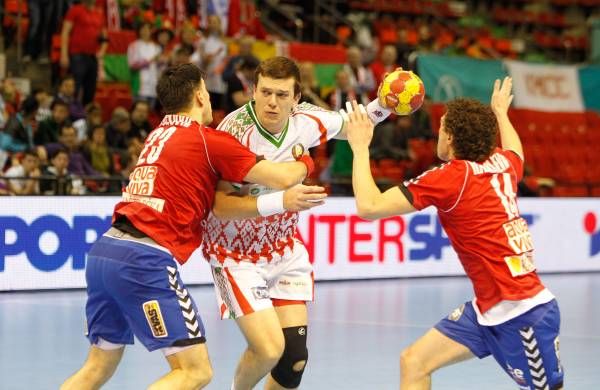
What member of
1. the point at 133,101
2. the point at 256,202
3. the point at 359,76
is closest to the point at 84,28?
the point at 133,101

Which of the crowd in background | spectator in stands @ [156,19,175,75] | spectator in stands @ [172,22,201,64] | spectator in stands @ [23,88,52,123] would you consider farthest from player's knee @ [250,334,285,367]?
spectator in stands @ [156,19,175,75]

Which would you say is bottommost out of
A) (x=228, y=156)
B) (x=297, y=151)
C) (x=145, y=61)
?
(x=145, y=61)

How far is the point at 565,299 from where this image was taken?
478 inches

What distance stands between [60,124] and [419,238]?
444 centimetres

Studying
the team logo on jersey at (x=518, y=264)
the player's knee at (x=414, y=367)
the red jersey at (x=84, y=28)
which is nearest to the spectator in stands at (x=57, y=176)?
the red jersey at (x=84, y=28)

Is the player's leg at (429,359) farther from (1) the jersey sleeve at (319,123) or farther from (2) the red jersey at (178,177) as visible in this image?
(1) the jersey sleeve at (319,123)

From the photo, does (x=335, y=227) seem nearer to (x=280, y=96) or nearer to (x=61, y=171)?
(x=61, y=171)

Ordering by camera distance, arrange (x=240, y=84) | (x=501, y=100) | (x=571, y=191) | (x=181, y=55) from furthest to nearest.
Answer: (x=571, y=191) < (x=181, y=55) < (x=240, y=84) < (x=501, y=100)

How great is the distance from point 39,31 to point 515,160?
1085 cm

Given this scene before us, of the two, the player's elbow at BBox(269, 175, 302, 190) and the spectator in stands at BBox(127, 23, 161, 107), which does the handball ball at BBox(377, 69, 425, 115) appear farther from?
the spectator in stands at BBox(127, 23, 161, 107)

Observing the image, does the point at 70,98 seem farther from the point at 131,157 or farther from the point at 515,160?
the point at 515,160

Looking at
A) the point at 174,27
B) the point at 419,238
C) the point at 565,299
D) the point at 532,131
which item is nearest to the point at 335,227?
the point at 419,238

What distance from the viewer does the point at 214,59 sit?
49.1 ft

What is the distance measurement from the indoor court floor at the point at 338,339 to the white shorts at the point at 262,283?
126 centimetres
